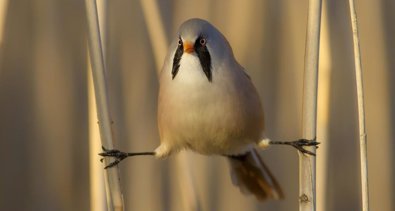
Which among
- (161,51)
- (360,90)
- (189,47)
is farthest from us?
(161,51)

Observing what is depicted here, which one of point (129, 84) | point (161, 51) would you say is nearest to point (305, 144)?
point (161, 51)

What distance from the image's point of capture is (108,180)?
1.68 metres

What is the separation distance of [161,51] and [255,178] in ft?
1.57

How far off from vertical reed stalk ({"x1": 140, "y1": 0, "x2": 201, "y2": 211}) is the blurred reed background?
98 mm

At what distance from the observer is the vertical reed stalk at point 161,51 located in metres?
2.19

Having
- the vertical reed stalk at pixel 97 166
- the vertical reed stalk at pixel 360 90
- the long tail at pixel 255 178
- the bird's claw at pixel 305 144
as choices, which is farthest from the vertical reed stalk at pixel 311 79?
the vertical reed stalk at pixel 97 166

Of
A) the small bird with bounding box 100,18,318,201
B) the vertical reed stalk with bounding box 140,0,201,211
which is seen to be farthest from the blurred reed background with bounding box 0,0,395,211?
the small bird with bounding box 100,18,318,201

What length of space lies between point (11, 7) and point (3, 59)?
183 mm

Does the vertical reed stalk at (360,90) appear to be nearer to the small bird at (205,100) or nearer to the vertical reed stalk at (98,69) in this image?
the small bird at (205,100)

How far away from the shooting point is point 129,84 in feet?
7.82

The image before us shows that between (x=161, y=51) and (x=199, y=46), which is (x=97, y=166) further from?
(x=199, y=46)

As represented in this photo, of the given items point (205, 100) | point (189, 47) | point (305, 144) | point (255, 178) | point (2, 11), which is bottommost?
point (255, 178)

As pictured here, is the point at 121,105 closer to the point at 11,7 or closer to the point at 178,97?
the point at 11,7

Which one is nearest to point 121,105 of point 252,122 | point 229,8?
point 229,8
